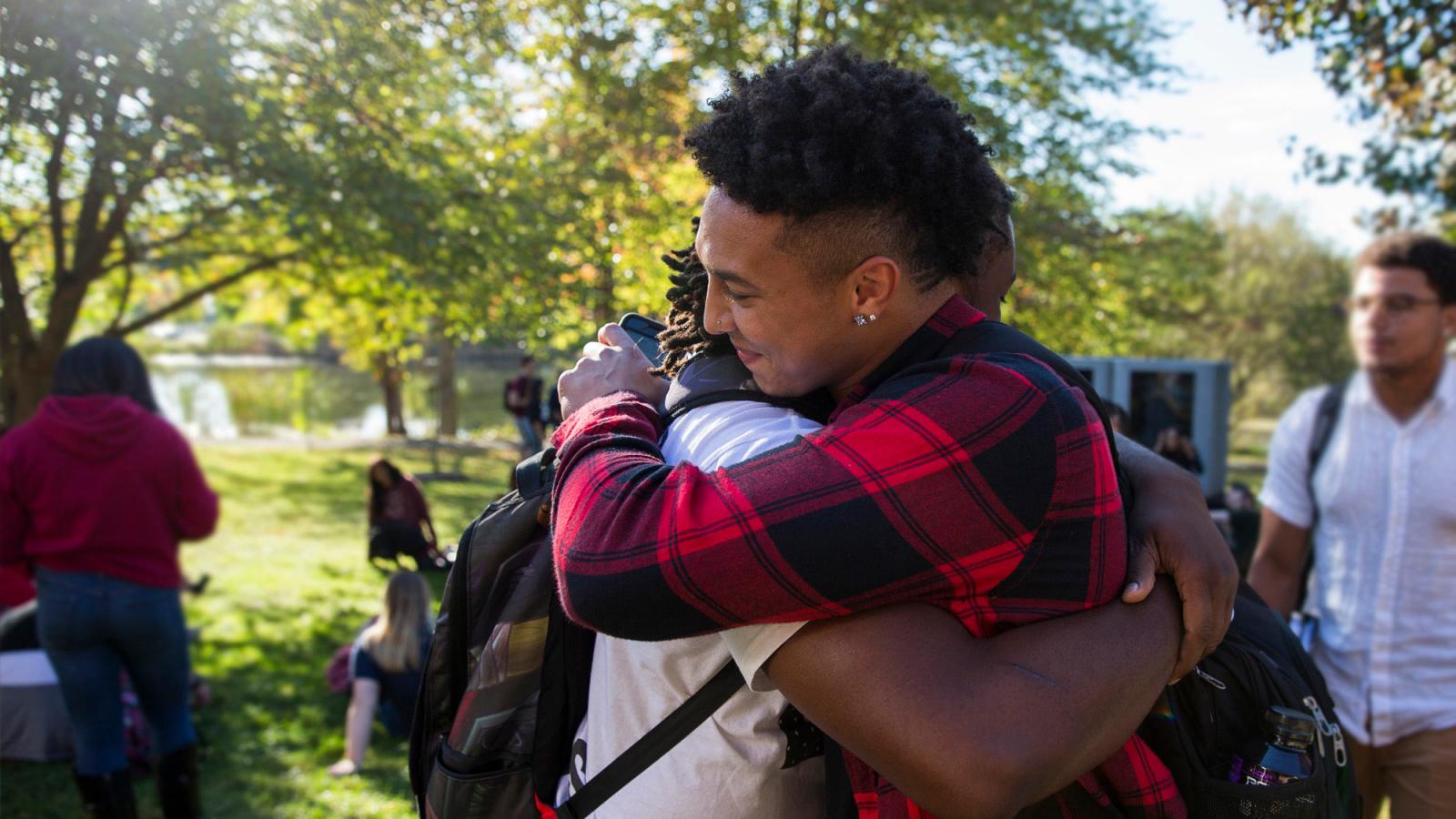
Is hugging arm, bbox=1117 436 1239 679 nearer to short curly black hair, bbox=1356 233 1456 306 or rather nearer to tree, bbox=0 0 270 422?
short curly black hair, bbox=1356 233 1456 306

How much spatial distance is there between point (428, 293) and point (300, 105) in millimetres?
1552

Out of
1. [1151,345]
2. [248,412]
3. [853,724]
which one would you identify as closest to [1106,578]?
[853,724]

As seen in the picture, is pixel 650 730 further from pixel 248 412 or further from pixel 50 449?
pixel 248 412

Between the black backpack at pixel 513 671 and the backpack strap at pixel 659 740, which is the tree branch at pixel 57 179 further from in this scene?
the backpack strap at pixel 659 740

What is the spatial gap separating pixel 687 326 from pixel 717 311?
22 centimetres

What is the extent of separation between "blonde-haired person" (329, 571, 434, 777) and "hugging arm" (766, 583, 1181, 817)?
5324 millimetres

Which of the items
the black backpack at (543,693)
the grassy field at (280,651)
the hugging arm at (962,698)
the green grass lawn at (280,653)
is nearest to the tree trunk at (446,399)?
the grassy field at (280,651)

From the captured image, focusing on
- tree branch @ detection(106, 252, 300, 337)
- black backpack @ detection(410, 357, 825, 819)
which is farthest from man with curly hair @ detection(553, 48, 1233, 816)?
tree branch @ detection(106, 252, 300, 337)

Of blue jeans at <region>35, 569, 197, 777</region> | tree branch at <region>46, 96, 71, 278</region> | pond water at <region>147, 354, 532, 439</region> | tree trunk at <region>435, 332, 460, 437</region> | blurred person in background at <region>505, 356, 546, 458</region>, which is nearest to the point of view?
blue jeans at <region>35, 569, 197, 777</region>

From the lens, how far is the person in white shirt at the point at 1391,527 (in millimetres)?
2857

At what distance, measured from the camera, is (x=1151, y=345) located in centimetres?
2222

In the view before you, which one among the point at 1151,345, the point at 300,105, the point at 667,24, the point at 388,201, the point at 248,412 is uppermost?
the point at 667,24

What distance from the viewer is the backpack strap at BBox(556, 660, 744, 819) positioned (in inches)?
55.1

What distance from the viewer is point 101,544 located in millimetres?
4180
